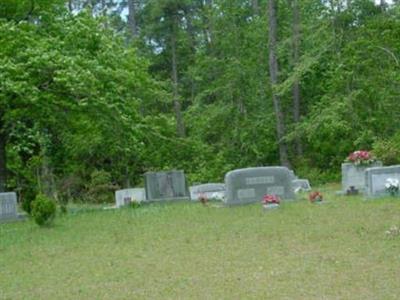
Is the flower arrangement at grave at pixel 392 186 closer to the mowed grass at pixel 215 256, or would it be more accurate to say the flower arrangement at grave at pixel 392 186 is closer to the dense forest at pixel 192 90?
the mowed grass at pixel 215 256

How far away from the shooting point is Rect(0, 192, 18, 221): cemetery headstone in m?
17.5

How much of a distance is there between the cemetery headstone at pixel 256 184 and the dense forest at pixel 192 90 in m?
3.46

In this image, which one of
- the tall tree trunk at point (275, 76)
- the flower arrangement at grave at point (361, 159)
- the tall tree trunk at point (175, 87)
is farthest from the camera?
the tall tree trunk at point (175, 87)

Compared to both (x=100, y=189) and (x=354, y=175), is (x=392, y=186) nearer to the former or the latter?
(x=354, y=175)

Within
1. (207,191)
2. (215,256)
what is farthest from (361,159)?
(215,256)

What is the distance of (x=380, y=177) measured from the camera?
1577 cm

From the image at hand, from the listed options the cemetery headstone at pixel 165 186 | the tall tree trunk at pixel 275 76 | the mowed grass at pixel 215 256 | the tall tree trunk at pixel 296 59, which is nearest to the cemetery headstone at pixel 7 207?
the mowed grass at pixel 215 256

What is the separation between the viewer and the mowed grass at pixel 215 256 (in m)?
7.34

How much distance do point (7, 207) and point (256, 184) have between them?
21.4 feet

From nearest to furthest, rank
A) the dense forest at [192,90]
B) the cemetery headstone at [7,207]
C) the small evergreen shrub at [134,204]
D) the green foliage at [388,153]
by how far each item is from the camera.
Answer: the cemetery headstone at [7,207], the dense forest at [192,90], the small evergreen shrub at [134,204], the green foliage at [388,153]

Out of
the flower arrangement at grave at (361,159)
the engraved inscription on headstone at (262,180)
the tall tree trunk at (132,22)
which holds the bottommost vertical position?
the engraved inscription on headstone at (262,180)

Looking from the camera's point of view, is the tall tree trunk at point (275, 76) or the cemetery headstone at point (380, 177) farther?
the tall tree trunk at point (275, 76)

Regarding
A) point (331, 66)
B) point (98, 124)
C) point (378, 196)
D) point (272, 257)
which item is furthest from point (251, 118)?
point (272, 257)

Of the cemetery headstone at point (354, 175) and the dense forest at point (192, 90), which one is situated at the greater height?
the dense forest at point (192, 90)
